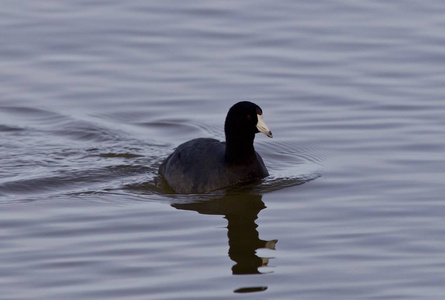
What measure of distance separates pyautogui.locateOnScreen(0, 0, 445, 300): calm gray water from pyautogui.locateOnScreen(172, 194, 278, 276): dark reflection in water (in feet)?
0.09

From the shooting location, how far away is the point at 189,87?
13906mm

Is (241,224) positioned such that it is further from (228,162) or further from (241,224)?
(228,162)

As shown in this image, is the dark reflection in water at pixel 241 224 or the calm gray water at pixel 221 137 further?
the dark reflection in water at pixel 241 224

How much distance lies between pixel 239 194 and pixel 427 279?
323 cm

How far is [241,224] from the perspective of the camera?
384 inches

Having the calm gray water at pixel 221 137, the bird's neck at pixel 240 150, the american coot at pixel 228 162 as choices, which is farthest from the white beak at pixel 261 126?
the calm gray water at pixel 221 137

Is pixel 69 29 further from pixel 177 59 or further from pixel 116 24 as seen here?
pixel 177 59

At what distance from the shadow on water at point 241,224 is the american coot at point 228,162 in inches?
11.5

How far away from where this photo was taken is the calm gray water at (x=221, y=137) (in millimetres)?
8203

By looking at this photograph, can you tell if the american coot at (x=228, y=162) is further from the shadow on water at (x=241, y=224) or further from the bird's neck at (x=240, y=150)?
the shadow on water at (x=241, y=224)

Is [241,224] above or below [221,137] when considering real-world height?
below

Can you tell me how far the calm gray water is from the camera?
8.20 meters

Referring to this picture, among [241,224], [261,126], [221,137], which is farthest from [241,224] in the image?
[221,137]

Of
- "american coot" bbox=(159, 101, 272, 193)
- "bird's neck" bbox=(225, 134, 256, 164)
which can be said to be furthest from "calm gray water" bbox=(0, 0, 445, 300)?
"bird's neck" bbox=(225, 134, 256, 164)
